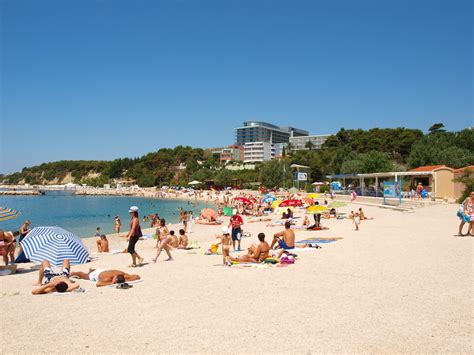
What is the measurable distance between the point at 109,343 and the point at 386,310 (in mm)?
3801

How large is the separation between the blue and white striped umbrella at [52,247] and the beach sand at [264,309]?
1.48 feet

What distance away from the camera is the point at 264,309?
19.1 ft

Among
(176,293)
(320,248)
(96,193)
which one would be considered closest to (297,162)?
(96,193)

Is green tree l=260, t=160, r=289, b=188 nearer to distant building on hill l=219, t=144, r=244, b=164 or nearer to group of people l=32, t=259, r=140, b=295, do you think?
group of people l=32, t=259, r=140, b=295

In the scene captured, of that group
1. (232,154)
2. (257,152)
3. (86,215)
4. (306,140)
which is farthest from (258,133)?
(86,215)

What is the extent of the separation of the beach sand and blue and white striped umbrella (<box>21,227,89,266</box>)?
450mm

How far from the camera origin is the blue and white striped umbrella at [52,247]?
9141 mm

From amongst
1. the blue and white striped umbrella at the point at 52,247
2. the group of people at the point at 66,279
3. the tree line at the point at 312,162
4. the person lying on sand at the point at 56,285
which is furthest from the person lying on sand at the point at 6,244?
the tree line at the point at 312,162

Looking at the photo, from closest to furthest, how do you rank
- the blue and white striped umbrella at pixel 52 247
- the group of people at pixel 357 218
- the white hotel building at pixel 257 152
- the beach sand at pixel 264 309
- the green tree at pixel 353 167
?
the beach sand at pixel 264 309, the blue and white striped umbrella at pixel 52 247, the group of people at pixel 357 218, the green tree at pixel 353 167, the white hotel building at pixel 257 152

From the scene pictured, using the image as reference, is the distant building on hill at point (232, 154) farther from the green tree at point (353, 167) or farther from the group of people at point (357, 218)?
the group of people at point (357, 218)

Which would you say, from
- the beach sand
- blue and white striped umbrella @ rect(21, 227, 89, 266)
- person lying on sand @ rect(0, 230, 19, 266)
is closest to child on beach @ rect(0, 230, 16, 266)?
person lying on sand @ rect(0, 230, 19, 266)

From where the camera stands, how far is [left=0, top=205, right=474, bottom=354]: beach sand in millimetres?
4570

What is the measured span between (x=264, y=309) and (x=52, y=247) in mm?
5920

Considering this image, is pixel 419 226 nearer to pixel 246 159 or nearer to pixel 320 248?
pixel 320 248
